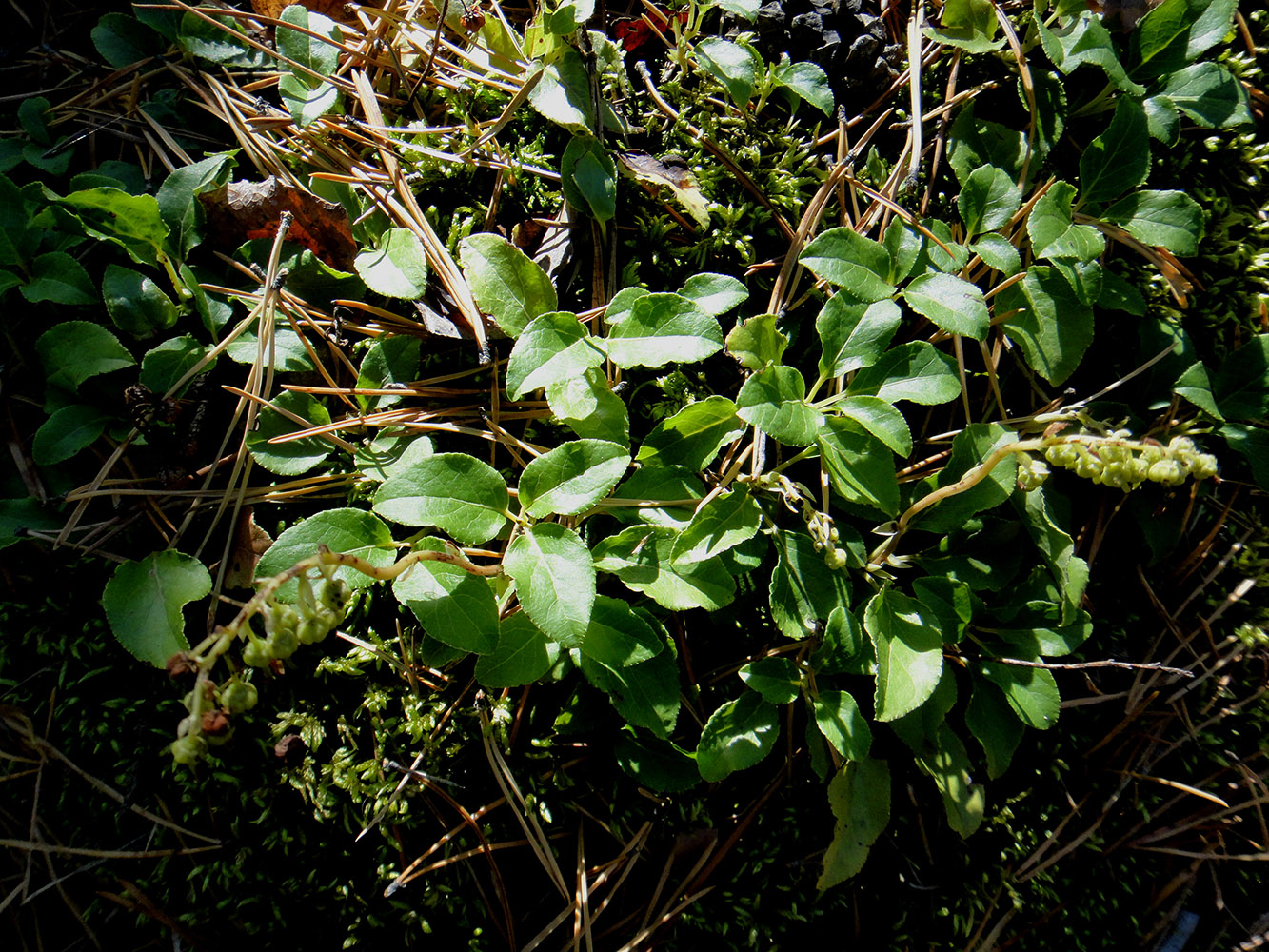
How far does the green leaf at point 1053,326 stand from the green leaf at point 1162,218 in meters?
0.32

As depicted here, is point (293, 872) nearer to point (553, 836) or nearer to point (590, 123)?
point (553, 836)

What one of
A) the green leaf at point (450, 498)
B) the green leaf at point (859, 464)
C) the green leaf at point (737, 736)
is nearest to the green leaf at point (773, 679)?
the green leaf at point (737, 736)

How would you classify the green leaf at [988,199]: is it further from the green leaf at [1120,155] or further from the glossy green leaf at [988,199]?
the green leaf at [1120,155]

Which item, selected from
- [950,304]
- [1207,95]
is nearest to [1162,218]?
[1207,95]

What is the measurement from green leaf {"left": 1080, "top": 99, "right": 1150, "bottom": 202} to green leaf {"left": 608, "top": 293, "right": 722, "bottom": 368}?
110 centimetres

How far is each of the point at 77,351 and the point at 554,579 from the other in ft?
4.25

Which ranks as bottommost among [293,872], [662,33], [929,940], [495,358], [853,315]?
[929,940]

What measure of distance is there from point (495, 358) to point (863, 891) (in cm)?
161

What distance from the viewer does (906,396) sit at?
1831mm

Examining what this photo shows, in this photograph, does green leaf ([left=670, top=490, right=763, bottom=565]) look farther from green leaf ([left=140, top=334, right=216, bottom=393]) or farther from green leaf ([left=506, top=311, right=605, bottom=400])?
green leaf ([left=140, top=334, right=216, bottom=393])

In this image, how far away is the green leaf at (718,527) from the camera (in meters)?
1.72

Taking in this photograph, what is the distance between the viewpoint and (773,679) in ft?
5.91

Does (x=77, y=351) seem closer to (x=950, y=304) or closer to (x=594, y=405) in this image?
(x=594, y=405)

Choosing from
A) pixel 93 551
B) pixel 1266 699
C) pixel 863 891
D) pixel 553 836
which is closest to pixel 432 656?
pixel 553 836
